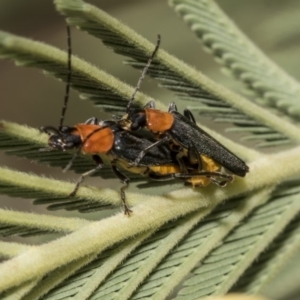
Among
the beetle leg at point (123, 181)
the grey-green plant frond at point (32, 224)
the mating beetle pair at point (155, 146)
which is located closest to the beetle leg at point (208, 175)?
the mating beetle pair at point (155, 146)

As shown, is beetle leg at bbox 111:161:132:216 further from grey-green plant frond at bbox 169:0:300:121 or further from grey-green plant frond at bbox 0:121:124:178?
grey-green plant frond at bbox 169:0:300:121

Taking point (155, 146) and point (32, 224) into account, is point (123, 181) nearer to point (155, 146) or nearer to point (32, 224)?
point (155, 146)

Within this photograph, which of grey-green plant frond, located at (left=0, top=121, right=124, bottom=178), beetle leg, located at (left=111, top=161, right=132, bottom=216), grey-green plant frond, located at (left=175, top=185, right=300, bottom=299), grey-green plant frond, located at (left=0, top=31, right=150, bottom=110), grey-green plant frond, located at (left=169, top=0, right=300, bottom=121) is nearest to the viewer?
grey-green plant frond, located at (left=0, top=31, right=150, bottom=110)

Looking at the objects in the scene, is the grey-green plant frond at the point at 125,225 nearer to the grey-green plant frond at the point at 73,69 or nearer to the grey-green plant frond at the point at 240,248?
the grey-green plant frond at the point at 240,248

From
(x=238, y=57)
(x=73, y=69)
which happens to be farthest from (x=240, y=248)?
(x=73, y=69)

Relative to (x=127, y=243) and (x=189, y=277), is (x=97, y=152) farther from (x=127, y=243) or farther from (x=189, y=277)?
(x=189, y=277)

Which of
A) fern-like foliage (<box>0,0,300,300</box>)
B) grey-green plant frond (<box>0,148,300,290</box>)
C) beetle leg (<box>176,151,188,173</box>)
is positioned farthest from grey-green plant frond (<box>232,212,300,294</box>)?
beetle leg (<box>176,151,188,173</box>)

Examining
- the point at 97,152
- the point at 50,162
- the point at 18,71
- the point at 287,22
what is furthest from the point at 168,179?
the point at 18,71
